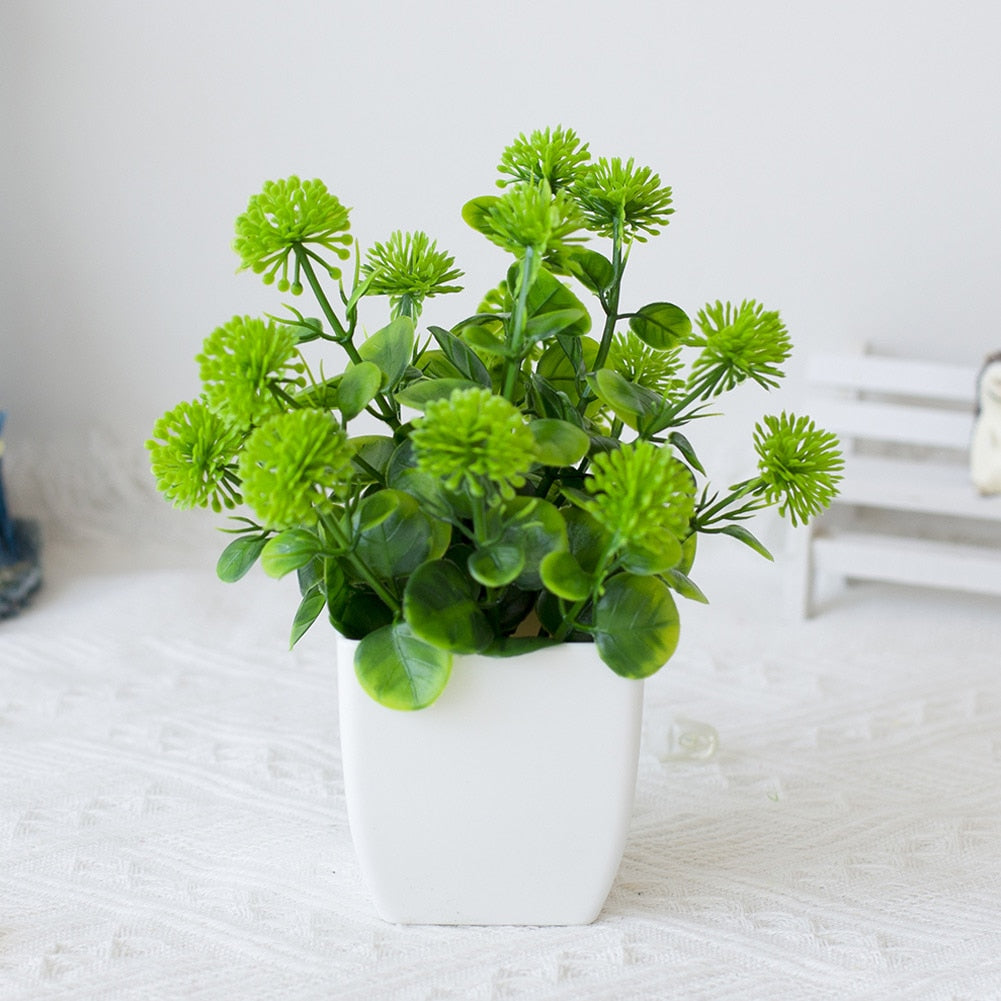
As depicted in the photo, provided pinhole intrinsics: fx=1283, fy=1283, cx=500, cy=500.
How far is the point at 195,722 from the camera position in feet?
3.36

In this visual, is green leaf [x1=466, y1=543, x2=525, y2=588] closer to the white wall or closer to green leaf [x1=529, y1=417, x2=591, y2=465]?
green leaf [x1=529, y1=417, x2=591, y2=465]

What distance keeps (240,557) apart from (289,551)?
0.05 m

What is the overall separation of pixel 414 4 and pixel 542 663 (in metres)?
1.04

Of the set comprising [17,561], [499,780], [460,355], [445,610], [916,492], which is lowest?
[17,561]

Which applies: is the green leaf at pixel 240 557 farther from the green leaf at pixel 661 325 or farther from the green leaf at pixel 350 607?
the green leaf at pixel 661 325

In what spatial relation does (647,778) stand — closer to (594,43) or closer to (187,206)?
(594,43)

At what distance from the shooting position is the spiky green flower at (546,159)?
68cm

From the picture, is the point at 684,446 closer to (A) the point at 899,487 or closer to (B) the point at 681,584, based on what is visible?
(B) the point at 681,584

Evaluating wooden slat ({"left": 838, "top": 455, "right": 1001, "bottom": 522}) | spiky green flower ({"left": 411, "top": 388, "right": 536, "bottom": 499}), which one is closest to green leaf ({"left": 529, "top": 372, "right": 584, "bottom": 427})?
spiky green flower ({"left": 411, "top": 388, "right": 536, "bottom": 499})

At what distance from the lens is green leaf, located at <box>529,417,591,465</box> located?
61 centimetres

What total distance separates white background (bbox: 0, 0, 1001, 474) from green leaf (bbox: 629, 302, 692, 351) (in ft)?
2.56

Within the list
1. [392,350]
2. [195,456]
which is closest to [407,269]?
[392,350]

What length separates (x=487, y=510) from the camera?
2.08ft

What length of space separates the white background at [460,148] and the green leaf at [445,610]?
35.5 inches
